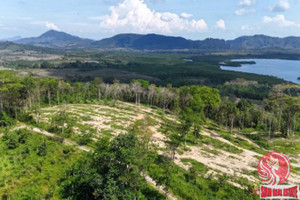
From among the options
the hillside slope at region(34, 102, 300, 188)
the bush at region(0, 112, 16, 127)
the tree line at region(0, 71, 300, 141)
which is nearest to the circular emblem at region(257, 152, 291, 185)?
the hillside slope at region(34, 102, 300, 188)

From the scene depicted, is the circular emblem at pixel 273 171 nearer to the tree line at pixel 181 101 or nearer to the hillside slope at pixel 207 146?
the hillside slope at pixel 207 146

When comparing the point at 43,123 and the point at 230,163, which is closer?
the point at 230,163

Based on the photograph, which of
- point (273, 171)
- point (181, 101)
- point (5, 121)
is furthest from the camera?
point (181, 101)

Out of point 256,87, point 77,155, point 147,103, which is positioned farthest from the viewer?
point 256,87

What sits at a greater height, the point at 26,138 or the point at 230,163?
the point at 26,138

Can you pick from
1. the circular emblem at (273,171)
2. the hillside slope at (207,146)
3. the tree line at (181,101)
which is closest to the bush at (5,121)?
the tree line at (181,101)

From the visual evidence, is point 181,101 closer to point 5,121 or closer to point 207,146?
point 207,146

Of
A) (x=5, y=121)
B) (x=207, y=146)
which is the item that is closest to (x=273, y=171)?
(x=207, y=146)

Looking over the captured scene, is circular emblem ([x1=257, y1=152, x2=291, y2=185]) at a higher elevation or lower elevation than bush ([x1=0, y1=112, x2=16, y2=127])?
lower

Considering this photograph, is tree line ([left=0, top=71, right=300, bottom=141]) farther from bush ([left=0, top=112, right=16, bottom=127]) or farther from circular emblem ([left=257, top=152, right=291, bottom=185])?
circular emblem ([left=257, top=152, right=291, bottom=185])

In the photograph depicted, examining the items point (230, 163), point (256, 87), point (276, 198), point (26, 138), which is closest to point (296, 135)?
point (230, 163)

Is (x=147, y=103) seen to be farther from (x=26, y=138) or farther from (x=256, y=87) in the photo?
(x=256, y=87)
